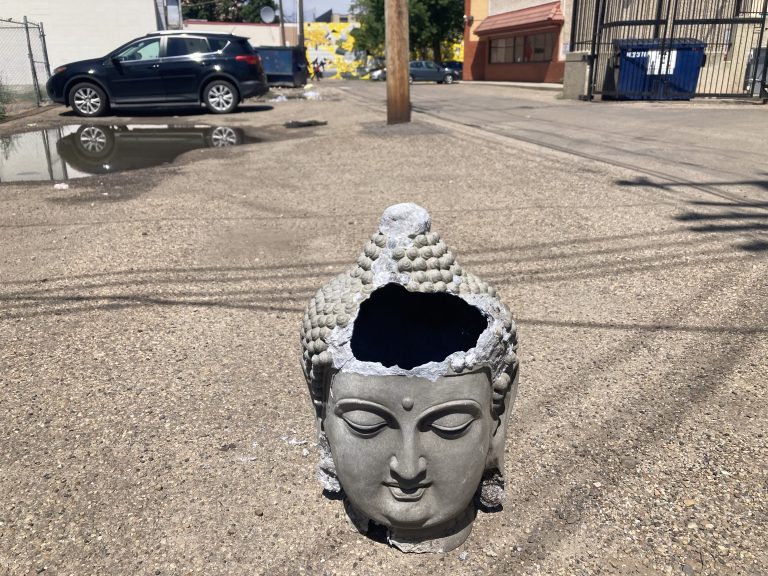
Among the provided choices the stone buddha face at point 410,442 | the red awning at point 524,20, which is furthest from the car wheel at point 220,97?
the red awning at point 524,20

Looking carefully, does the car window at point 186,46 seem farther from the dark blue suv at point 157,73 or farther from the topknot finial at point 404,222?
the topknot finial at point 404,222

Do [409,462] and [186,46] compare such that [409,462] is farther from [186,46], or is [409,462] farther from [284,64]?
[284,64]

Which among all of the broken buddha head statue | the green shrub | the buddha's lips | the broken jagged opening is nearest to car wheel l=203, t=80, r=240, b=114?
the green shrub

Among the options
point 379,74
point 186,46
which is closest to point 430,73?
point 379,74

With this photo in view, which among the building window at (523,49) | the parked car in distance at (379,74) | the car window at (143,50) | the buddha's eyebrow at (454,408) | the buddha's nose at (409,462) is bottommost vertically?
the buddha's nose at (409,462)

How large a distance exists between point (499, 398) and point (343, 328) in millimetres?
633

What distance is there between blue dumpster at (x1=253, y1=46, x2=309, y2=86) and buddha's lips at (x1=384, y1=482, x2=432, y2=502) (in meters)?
27.7

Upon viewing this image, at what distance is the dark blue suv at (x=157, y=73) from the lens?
15.1 metres

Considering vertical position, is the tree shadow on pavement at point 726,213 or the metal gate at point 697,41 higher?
the metal gate at point 697,41

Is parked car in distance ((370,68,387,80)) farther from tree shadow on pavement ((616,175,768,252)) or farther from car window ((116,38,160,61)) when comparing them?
tree shadow on pavement ((616,175,768,252))

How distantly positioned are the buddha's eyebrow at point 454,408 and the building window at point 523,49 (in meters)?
33.2

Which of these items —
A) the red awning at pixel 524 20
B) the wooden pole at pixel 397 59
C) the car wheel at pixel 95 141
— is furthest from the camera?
the red awning at pixel 524 20

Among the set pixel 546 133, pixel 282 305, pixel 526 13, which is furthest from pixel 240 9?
pixel 282 305

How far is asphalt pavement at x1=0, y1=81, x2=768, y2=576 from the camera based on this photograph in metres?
2.52
